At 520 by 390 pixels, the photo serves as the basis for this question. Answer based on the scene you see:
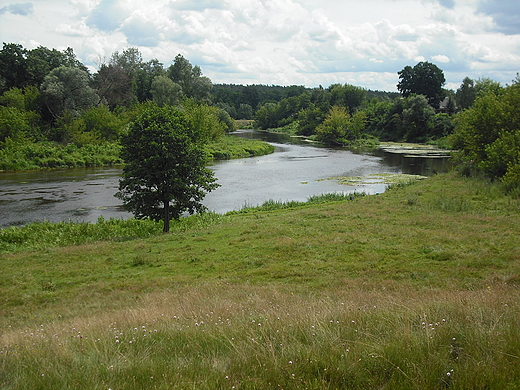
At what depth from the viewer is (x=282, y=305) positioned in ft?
25.7

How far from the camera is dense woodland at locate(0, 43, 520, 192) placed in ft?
110

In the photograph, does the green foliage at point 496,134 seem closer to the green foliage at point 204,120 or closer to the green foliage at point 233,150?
the green foliage at point 233,150

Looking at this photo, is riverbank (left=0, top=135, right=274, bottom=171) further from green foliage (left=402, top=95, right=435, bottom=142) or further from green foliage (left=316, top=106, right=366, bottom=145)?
green foliage (left=402, top=95, right=435, bottom=142)

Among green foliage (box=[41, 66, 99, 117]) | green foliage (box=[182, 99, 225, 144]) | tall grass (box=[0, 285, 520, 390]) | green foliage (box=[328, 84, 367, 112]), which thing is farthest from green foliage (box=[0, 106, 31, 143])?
green foliage (box=[328, 84, 367, 112])

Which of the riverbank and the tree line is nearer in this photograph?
the riverbank

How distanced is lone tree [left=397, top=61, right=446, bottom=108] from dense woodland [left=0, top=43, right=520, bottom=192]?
26cm

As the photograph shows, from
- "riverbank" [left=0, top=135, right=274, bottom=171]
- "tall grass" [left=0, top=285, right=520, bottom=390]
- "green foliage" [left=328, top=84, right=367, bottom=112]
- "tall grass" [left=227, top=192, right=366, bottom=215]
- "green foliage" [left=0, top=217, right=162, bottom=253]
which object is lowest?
"green foliage" [left=0, top=217, right=162, bottom=253]

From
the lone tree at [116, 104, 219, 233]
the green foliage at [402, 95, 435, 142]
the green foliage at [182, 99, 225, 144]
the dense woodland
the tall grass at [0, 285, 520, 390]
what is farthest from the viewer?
the green foliage at [402, 95, 435, 142]

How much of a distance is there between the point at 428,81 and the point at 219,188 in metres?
92.8

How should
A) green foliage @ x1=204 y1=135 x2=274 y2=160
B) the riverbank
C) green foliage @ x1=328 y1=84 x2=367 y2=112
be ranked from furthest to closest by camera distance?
green foliage @ x1=328 y1=84 x2=367 y2=112 → green foliage @ x1=204 y1=135 x2=274 y2=160 → the riverbank

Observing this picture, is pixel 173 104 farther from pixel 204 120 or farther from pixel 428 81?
pixel 428 81

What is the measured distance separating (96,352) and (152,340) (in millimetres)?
777

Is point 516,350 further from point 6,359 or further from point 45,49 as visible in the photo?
point 45,49

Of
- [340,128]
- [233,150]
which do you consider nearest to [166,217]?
[233,150]
